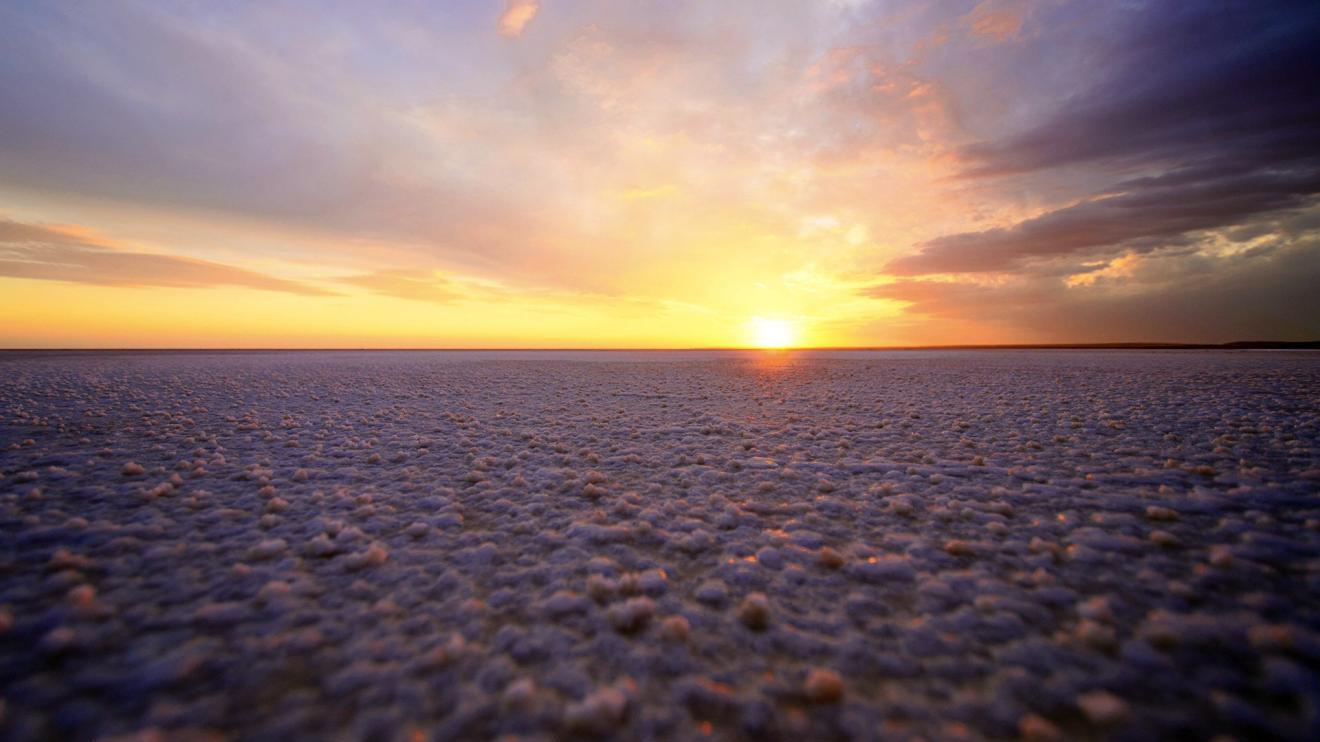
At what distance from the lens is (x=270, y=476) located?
5980 millimetres

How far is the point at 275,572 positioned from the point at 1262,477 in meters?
10.3

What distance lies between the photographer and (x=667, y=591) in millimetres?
3373

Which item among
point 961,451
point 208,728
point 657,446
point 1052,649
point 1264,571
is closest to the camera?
point 208,728

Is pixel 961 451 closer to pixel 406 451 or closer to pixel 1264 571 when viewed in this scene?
pixel 1264 571

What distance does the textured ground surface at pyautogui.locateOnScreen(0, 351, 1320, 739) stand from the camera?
2223 mm

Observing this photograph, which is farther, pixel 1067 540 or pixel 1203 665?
pixel 1067 540

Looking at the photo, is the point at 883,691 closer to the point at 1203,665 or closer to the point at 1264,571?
the point at 1203,665

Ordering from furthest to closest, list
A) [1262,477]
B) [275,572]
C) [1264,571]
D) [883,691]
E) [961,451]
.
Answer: [961,451] < [1262,477] < [275,572] < [1264,571] < [883,691]

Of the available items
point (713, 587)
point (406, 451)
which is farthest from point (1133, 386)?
point (406, 451)

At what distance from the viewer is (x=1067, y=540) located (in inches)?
156

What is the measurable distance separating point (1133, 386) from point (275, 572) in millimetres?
22567

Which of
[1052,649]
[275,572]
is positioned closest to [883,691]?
[1052,649]

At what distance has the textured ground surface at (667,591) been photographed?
87.5 inches

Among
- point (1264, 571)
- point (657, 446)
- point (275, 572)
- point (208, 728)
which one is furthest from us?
point (657, 446)
